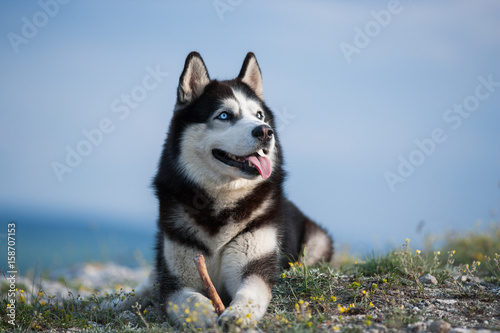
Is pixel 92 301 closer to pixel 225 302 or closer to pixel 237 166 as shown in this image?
pixel 225 302

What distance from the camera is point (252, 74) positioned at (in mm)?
5453

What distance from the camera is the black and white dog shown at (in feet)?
14.3

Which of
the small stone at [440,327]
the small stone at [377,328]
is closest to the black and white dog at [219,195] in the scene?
the small stone at [377,328]

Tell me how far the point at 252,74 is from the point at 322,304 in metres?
2.73

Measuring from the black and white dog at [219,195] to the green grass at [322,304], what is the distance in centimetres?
33

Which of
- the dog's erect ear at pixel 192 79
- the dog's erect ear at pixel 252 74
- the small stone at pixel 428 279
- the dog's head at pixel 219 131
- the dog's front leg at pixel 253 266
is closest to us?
the dog's front leg at pixel 253 266

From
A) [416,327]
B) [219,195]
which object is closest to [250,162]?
[219,195]

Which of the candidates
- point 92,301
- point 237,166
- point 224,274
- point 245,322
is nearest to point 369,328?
point 245,322

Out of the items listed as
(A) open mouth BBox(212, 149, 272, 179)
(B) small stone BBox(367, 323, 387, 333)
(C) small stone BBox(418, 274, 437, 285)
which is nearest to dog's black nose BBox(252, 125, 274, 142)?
(A) open mouth BBox(212, 149, 272, 179)

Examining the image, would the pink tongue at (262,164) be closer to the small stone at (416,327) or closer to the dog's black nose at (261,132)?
the dog's black nose at (261,132)

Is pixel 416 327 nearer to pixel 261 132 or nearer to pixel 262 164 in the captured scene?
pixel 262 164

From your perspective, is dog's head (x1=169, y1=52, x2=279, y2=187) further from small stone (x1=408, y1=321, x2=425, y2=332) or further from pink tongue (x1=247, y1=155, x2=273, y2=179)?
small stone (x1=408, y1=321, x2=425, y2=332)

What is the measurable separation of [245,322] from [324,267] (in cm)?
226

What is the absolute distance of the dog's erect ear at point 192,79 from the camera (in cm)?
487
